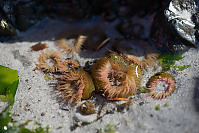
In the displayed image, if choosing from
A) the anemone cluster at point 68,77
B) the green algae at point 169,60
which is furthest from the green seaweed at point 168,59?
the anemone cluster at point 68,77

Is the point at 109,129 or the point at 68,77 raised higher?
the point at 68,77

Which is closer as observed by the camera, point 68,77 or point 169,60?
point 68,77

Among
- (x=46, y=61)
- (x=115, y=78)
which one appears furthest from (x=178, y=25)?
(x=46, y=61)

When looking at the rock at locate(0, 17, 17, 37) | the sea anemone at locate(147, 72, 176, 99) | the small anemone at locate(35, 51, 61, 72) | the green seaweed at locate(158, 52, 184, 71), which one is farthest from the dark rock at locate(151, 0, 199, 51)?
the rock at locate(0, 17, 17, 37)

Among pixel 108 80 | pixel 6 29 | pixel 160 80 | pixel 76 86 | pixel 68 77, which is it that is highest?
pixel 6 29

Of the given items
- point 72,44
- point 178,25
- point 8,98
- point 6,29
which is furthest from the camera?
point 72,44

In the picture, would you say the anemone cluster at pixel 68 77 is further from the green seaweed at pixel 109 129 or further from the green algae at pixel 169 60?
the green algae at pixel 169 60

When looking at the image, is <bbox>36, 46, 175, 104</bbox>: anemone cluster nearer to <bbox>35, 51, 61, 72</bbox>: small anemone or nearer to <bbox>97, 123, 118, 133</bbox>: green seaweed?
<bbox>35, 51, 61, 72</bbox>: small anemone

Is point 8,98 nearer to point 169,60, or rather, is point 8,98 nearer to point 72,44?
point 72,44

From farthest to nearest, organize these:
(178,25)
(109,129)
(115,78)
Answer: (178,25) → (115,78) → (109,129)
